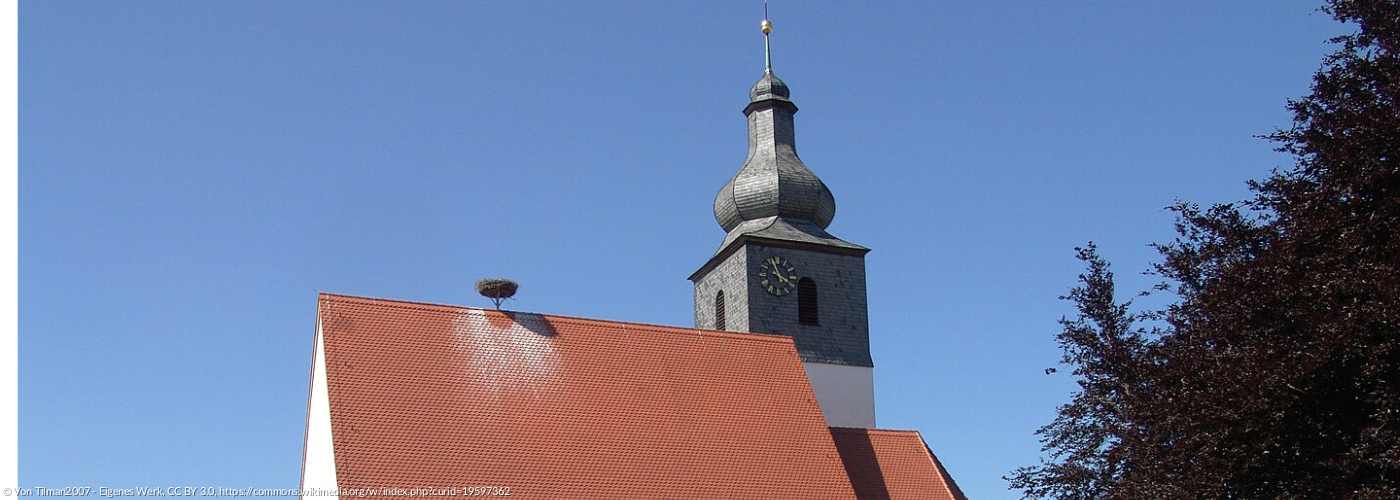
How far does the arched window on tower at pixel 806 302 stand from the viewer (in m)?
30.6

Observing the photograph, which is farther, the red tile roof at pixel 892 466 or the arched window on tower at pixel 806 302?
the arched window on tower at pixel 806 302

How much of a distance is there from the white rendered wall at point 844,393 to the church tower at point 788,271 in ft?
0.07

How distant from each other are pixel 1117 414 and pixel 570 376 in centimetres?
973

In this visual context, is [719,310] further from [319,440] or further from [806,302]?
[319,440]

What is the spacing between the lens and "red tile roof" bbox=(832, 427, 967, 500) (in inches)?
940

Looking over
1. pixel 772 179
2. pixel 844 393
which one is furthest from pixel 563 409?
pixel 772 179

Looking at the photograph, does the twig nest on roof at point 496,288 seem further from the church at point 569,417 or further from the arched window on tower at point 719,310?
the arched window on tower at point 719,310

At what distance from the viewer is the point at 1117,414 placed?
15344mm

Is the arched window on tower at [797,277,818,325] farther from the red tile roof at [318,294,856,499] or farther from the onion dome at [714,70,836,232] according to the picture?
the red tile roof at [318,294,856,499]

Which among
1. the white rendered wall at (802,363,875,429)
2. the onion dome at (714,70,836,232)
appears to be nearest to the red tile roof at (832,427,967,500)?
the white rendered wall at (802,363,875,429)

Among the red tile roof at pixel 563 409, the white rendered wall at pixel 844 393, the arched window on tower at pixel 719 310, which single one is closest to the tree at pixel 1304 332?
the red tile roof at pixel 563 409

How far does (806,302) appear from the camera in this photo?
31.0 meters

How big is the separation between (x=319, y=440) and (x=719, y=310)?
12320mm
